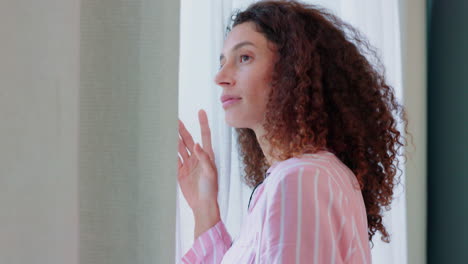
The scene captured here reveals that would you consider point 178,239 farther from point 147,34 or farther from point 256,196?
point 147,34

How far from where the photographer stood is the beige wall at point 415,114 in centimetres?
169

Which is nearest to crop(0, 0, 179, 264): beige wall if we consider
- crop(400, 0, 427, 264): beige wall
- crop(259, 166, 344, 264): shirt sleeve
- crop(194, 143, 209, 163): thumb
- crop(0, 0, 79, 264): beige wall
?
crop(0, 0, 79, 264): beige wall

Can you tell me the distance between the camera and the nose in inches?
41.3

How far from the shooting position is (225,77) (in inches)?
41.4

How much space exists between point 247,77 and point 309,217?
0.36 m

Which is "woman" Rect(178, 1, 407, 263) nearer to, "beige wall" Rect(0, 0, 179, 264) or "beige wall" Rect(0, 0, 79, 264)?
"beige wall" Rect(0, 0, 179, 264)

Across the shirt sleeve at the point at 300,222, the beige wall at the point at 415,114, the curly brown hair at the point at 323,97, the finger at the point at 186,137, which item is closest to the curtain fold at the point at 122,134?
the shirt sleeve at the point at 300,222

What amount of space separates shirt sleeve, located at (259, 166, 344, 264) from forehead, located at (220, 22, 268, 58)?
1.11ft

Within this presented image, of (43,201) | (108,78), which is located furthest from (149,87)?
(43,201)

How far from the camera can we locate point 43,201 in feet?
1.60

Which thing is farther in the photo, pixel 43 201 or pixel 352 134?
pixel 352 134

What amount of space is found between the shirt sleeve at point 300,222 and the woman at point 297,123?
1 cm

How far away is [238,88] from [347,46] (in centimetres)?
25

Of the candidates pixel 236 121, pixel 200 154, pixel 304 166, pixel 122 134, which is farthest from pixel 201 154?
pixel 122 134
